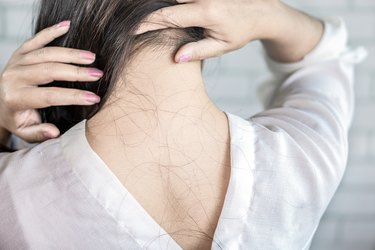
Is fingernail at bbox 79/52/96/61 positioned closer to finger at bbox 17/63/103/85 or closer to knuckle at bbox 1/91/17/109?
finger at bbox 17/63/103/85

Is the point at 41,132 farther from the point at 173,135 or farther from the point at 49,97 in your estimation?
the point at 173,135

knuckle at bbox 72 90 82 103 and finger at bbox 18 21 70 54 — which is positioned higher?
finger at bbox 18 21 70 54

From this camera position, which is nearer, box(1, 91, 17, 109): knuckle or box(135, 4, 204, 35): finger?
box(135, 4, 204, 35): finger

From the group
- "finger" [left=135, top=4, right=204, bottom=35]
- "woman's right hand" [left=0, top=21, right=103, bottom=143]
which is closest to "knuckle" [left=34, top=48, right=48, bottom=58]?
"woman's right hand" [left=0, top=21, right=103, bottom=143]

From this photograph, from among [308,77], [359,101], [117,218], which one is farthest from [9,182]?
[359,101]

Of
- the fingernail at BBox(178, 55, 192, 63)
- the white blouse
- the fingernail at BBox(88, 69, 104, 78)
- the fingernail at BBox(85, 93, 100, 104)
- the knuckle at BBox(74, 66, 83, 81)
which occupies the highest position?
the fingernail at BBox(178, 55, 192, 63)

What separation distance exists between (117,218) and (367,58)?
0.94 metres

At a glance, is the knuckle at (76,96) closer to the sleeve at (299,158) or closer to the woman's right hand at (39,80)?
the woman's right hand at (39,80)

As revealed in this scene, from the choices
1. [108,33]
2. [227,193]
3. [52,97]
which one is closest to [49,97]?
[52,97]

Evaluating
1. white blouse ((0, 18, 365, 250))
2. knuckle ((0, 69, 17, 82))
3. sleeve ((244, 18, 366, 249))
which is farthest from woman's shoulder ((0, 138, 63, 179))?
sleeve ((244, 18, 366, 249))

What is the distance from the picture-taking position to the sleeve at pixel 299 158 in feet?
2.22

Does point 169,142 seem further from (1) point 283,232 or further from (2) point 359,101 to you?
(2) point 359,101

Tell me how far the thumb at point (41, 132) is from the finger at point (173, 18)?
175 millimetres

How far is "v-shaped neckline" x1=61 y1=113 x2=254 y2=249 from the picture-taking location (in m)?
0.63
